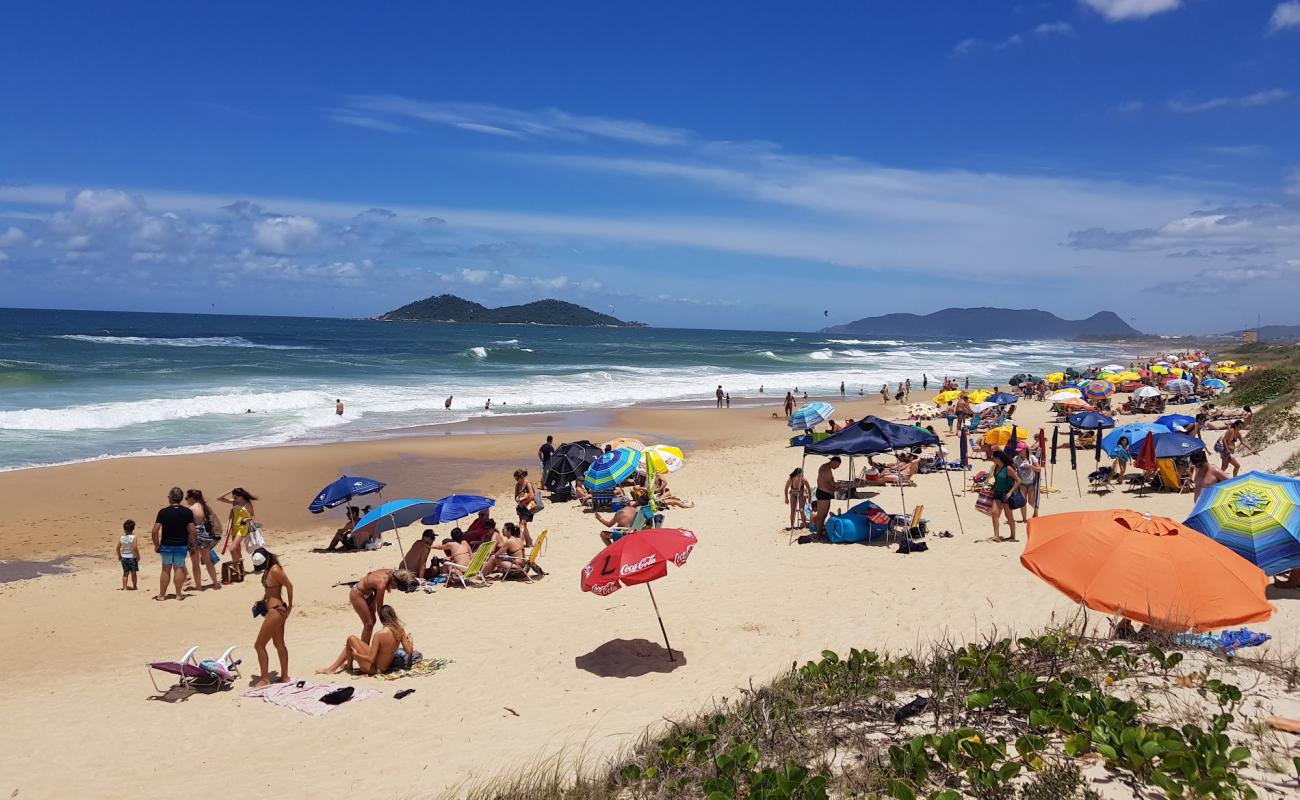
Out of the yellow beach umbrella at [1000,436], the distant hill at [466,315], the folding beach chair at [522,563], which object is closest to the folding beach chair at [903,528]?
the folding beach chair at [522,563]

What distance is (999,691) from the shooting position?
447 cm

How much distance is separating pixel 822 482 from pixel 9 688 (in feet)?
33.1

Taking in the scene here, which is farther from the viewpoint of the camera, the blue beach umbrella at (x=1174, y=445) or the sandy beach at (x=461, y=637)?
the blue beach umbrella at (x=1174, y=445)

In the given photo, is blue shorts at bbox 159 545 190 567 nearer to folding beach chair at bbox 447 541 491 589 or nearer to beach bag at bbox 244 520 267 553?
beach bag at bbox 244 520 267 553

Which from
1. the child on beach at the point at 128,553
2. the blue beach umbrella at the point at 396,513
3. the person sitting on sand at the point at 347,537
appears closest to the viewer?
the child on beach at the point at 128,553

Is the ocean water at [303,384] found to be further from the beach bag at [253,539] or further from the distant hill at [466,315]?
the distant hill at [466,315]

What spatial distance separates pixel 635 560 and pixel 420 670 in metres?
2.45

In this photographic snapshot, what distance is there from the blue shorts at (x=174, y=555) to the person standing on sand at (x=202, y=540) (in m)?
0.26

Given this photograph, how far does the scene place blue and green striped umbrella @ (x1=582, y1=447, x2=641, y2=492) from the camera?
15062 mm

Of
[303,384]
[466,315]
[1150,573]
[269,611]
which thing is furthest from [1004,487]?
[466,315]

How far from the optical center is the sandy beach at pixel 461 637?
5977 millimetres

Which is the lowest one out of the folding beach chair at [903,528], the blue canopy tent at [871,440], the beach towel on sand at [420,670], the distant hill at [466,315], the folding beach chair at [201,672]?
the beach towel on sand at [420,670]

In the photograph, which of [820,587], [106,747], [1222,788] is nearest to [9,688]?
[106,747]

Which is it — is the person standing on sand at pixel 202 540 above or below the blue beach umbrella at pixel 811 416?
below
